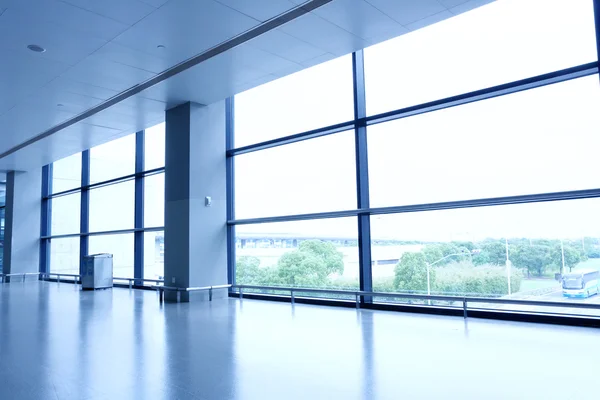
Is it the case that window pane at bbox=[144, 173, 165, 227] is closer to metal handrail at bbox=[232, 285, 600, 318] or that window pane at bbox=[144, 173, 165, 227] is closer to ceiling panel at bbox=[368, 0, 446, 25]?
metal handrail at bbox=[232, 285, 600, 318]

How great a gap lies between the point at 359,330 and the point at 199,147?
19.3ft

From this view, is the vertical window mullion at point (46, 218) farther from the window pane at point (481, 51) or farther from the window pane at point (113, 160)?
the window pane at point (481, 51)

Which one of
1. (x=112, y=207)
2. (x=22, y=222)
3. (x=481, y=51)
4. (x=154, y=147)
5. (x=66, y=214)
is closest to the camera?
(x=481, y=51)

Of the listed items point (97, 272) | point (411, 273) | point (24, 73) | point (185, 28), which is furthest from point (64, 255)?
point (411, 273)

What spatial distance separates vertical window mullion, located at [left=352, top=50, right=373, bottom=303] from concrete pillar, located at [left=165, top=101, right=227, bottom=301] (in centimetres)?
364

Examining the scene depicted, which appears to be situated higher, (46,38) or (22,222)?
(46,38)

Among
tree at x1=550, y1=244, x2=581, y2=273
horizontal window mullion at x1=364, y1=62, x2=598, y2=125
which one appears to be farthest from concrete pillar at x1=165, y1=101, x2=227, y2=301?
tree at x1=550, y1=244, x2=581, y2=273

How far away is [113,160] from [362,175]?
9.88 meters

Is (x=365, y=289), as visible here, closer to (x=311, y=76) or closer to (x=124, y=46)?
(x=311, y=76)

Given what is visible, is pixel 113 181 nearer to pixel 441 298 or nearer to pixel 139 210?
pixel 139 210

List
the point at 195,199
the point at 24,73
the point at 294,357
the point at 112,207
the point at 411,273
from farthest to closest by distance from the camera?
the point at 112,207
the point at 195,199
the point at 24,73
the point at 411,273
the point at 294,357

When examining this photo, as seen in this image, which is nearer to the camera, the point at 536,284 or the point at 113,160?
the point at 536,284

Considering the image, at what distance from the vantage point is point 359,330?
6.08 m

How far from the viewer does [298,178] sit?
9.59 m
